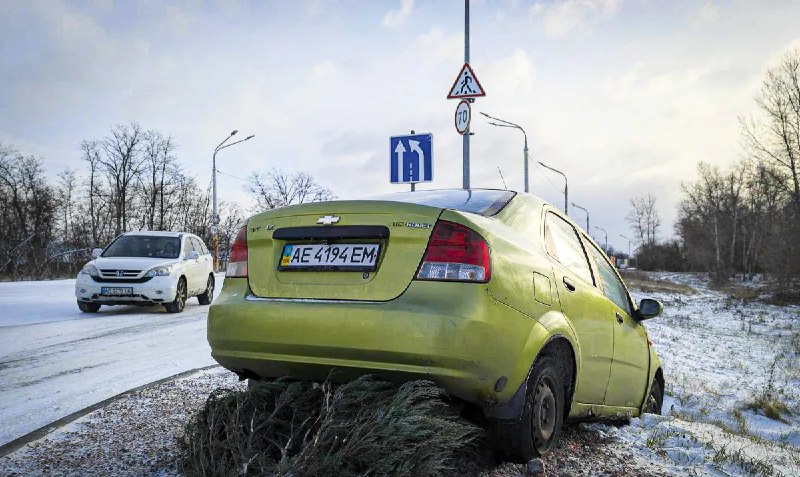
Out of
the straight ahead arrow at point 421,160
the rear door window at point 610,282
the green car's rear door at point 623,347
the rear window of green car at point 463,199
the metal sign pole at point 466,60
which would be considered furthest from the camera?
the metal sign pole at point 466,60

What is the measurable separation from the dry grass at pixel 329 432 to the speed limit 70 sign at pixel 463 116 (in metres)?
9.84

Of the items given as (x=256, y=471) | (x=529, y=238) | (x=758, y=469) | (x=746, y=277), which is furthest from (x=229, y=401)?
(x=746, y=277)

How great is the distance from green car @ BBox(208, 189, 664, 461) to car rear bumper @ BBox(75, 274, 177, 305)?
8.95 metres

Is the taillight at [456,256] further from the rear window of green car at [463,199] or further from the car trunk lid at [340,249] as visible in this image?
the rear window of green car at [463,199]

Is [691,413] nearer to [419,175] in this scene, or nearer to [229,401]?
[229,401]

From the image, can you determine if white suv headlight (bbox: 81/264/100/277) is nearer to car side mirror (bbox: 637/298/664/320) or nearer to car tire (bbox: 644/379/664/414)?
car tire (bbox: 644/379/664/414)

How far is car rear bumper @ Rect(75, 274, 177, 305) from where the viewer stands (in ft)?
36.7

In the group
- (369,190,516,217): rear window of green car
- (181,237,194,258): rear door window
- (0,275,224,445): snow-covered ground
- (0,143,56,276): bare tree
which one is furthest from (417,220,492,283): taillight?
(0,143,56,276): bare tree

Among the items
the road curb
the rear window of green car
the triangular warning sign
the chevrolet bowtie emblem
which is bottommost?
the road curb

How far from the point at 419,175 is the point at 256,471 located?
10.5 meters

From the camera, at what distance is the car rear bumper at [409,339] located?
262 centimetres

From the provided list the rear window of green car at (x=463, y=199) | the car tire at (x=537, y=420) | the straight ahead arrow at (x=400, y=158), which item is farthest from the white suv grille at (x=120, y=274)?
the car tire at (x=537, y=420)

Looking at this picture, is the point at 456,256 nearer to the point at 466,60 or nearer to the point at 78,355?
the point at 78,355

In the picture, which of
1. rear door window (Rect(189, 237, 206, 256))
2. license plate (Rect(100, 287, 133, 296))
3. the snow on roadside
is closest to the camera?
the snow on roadside
